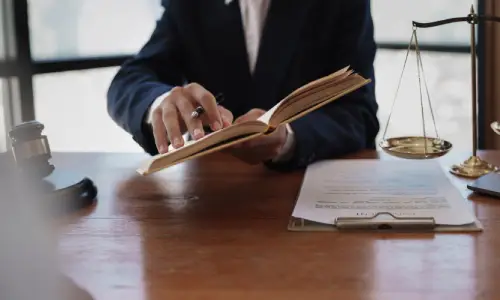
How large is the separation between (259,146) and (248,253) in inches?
13.3

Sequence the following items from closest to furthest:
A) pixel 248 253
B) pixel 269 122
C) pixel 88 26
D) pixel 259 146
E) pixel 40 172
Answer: pixel 248 253
pixel 269 122
pixel 40 172
pixel 259 146
pixel 88 26

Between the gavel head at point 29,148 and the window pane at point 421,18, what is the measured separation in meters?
1.74

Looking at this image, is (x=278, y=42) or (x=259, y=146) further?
(x=278, y=42)

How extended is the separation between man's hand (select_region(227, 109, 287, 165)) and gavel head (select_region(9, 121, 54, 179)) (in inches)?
11.6

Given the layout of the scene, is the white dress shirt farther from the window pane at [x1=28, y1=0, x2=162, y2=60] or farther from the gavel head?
the window pane at [x1=28, y1=0, x2=162, y2=60]

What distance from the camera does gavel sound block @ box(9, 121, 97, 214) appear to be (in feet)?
3.50

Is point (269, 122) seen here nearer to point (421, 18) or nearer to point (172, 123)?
point (172, 123)

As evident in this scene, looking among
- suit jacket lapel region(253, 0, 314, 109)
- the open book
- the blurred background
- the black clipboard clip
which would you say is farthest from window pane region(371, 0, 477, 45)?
the black clipboard clip

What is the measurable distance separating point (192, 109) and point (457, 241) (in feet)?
1.49

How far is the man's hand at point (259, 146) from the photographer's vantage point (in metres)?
1.18

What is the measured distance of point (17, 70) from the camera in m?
2.29

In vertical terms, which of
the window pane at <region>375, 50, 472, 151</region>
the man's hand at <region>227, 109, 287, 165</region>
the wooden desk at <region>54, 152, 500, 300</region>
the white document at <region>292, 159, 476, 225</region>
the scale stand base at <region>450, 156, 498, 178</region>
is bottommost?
the window pane at <region>375, 50, 472, 151</region>

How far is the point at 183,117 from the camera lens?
1.15 m

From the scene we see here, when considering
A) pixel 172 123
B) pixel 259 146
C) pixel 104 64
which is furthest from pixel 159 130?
pixel 104 64
